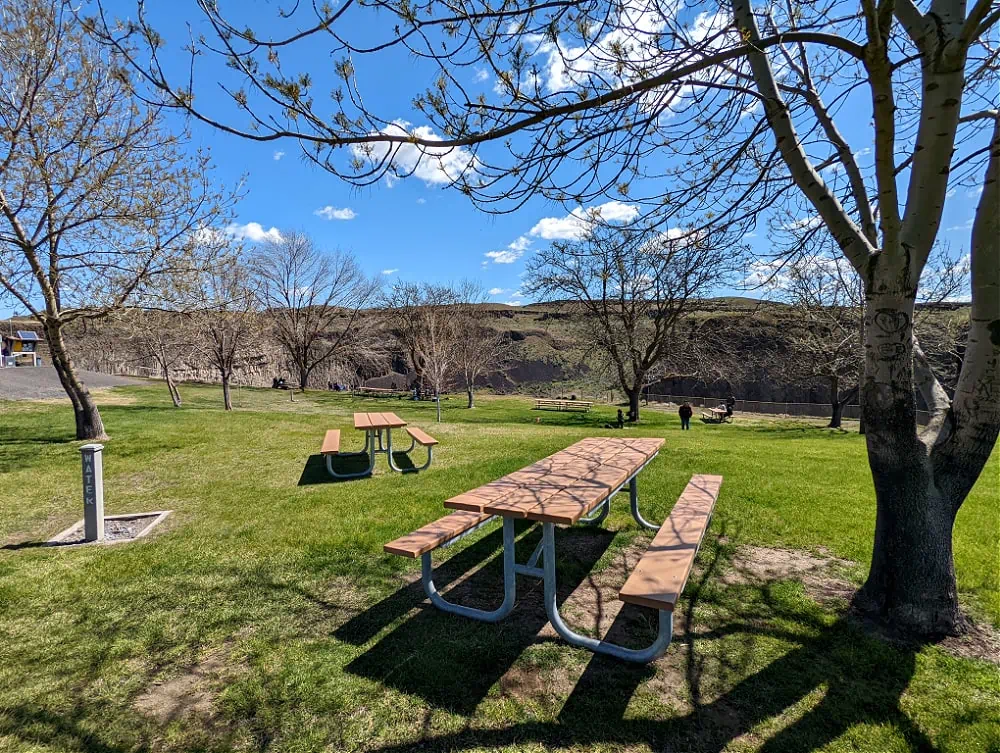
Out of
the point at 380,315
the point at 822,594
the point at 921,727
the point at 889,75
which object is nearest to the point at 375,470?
the point at 822,594

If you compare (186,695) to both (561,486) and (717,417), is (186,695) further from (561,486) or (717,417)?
(717,417)

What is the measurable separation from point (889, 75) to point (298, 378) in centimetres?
3636

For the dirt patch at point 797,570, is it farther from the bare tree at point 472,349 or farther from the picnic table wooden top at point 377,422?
the bare tree at point 472,349

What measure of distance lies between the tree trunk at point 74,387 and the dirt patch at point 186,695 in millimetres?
8857

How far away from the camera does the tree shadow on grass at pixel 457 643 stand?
8.41 ft

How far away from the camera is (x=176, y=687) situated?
8.44 feet

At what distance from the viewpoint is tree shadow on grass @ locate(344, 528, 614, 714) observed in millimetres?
2564

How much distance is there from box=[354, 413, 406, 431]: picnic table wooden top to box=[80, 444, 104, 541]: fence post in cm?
305

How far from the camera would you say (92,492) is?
467 centimetres

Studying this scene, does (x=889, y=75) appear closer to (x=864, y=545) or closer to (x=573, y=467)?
(x=573, y=467)

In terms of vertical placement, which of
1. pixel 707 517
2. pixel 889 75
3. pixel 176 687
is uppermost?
pixel 889 75

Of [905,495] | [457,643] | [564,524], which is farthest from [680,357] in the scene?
[457,643]

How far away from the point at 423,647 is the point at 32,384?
24.9 meters

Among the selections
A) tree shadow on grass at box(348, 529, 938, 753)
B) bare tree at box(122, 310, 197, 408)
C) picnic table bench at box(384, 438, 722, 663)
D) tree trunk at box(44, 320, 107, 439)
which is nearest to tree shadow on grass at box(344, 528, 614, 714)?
tree shadow on grass at box(348, 529, 938, 753)
